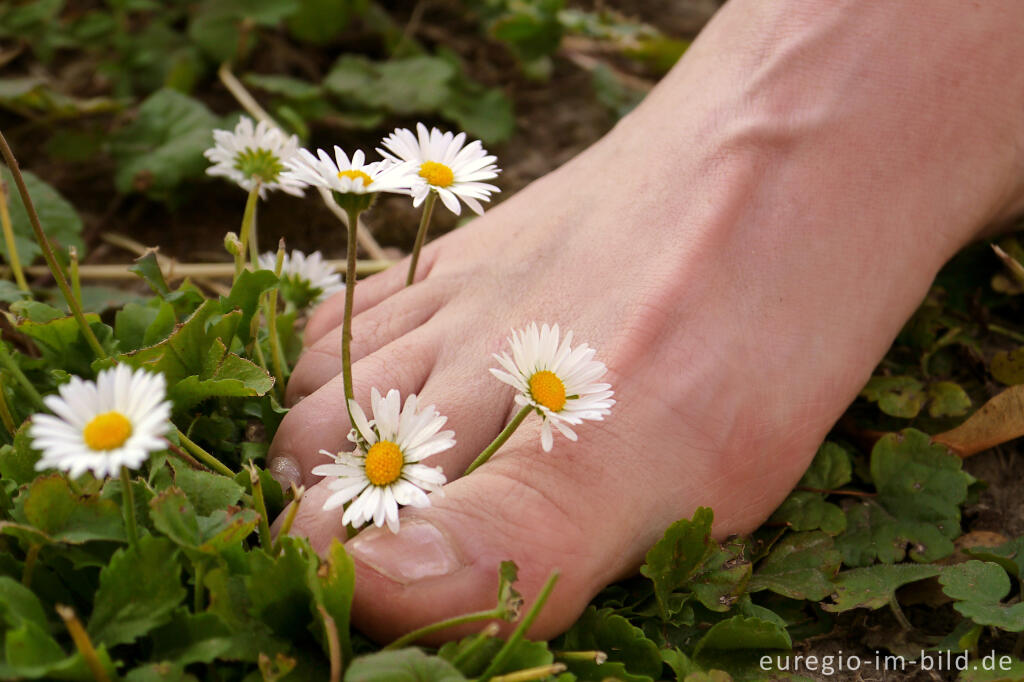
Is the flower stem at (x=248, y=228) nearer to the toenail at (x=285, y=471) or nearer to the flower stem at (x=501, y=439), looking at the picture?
the toenail at (x=285, y=471)

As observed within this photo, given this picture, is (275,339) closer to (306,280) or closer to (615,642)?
(306,280)

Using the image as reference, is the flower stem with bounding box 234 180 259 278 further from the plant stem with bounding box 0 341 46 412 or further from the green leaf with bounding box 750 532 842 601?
the green leaf with bounding box 750 532 842 601

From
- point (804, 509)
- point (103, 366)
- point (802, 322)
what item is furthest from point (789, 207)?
point (103, 366)

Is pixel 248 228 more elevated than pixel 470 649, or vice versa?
pixel 248 228

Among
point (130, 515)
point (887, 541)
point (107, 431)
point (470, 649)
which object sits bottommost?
point (887, 541)

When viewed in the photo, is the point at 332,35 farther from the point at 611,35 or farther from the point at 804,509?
the point at 804,509

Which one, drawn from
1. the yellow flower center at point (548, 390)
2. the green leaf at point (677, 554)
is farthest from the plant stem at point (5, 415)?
the green leaf at point (677, 554)

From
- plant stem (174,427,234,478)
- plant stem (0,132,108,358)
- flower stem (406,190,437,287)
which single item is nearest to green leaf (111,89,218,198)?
flower stem (406,190,437,287)

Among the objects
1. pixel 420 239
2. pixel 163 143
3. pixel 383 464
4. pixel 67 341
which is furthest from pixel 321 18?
pixel 383 464
